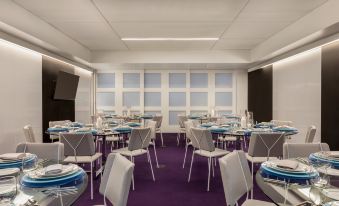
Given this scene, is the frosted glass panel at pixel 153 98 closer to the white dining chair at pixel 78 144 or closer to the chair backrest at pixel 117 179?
the white dining chair at pixel 78 144

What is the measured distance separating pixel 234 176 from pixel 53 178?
1146mm

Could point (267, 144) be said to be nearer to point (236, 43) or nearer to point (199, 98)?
point (236, 43)

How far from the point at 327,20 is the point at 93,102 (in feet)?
25.7

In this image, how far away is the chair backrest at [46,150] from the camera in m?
2.33

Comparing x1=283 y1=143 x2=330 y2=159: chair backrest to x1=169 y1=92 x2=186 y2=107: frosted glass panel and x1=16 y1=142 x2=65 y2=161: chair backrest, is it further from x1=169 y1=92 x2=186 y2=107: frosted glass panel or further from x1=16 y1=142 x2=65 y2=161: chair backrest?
x1=169 y1=92 x2=186 y2=107: frosted glass panel

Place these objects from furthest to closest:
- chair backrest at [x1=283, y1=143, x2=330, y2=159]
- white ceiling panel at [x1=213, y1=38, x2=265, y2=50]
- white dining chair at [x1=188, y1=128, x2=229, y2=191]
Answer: white ceiling panel at [x1=213, y1=38, x2=265, y2=50], white dining chair at [x1=188, y1=128, x2=229, y2=191], chair backrest at [x1=283, y1=143, x2=330, y2=159]

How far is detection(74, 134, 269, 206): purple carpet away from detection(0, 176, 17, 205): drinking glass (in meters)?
1.96

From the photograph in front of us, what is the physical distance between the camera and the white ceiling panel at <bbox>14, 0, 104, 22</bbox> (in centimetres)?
401

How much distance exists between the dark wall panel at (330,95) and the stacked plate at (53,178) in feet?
16.0

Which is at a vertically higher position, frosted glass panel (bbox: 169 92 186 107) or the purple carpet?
frosted glass panel (bbox: 169 92 186 107)

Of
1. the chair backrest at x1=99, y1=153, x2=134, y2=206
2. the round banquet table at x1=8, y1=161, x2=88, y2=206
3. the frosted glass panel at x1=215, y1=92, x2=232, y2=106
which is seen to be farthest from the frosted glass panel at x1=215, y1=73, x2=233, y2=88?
the round banquet table at x1=8, y1=161, x2=88, y2=206

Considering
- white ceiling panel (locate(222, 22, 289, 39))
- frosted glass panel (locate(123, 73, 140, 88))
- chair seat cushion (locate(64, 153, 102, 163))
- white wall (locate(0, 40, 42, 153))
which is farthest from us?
frosted glass panel (locate(123, 73, 140, 88))

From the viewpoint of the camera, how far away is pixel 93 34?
6004 millimetres

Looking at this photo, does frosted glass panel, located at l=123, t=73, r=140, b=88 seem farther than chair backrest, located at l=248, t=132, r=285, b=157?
Yes
